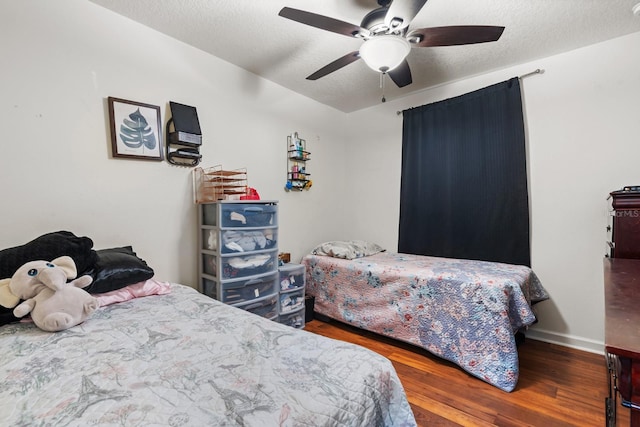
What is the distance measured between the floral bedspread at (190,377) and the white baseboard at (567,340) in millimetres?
2237

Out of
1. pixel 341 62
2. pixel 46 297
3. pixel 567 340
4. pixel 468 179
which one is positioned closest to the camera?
pixel 46 297

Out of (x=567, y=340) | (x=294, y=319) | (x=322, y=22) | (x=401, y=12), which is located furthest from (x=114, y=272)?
(x=567, y=340)

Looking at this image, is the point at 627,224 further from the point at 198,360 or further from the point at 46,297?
the point at 46,297

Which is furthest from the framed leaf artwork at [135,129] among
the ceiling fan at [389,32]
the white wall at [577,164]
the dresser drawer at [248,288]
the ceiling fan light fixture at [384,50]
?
the white wall at [577,164]

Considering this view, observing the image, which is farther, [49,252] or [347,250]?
[347,250]

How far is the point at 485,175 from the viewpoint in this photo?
2.66 m

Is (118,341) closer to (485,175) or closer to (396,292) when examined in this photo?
(396,292)

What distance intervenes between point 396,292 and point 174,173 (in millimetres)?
1965

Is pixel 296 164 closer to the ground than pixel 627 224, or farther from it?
farther from it

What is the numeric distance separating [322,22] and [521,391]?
97.1 inches

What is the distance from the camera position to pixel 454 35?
1.61 meters

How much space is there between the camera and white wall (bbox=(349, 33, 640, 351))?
217cm

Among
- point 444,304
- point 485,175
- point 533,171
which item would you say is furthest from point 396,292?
point 533,171

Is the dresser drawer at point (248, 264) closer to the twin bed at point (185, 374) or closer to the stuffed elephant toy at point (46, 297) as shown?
the twin bed at point (185, 374)
